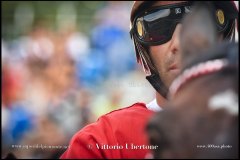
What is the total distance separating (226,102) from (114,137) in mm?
571

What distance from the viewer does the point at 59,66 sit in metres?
2.74

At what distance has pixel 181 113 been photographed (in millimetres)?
868

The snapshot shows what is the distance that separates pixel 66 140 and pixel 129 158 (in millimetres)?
817

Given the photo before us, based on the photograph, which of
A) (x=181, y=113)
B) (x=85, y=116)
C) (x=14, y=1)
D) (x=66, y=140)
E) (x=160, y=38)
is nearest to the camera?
(x=181, y=113)

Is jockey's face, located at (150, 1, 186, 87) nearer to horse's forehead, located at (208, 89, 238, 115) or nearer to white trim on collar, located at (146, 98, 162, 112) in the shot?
white trim on collar, located at (146, 98, 162, 112)

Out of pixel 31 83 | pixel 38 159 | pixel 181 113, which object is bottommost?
pixel 38 159

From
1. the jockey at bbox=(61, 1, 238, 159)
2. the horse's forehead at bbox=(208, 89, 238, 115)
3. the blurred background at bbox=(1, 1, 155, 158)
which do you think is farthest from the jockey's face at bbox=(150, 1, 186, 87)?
the blurred background at bbox=(1, 1, 155, 158)

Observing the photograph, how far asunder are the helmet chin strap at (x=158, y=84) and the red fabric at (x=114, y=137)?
61 mm

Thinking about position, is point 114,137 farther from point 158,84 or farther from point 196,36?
point 196,36

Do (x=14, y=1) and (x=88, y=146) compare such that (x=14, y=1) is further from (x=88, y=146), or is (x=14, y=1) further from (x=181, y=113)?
(x=181, y=113)

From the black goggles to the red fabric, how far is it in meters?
0.19

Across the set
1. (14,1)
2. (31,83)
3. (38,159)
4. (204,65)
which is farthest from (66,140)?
(204,65)

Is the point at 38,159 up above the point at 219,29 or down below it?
below

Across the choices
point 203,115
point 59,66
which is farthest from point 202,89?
point 59,66
